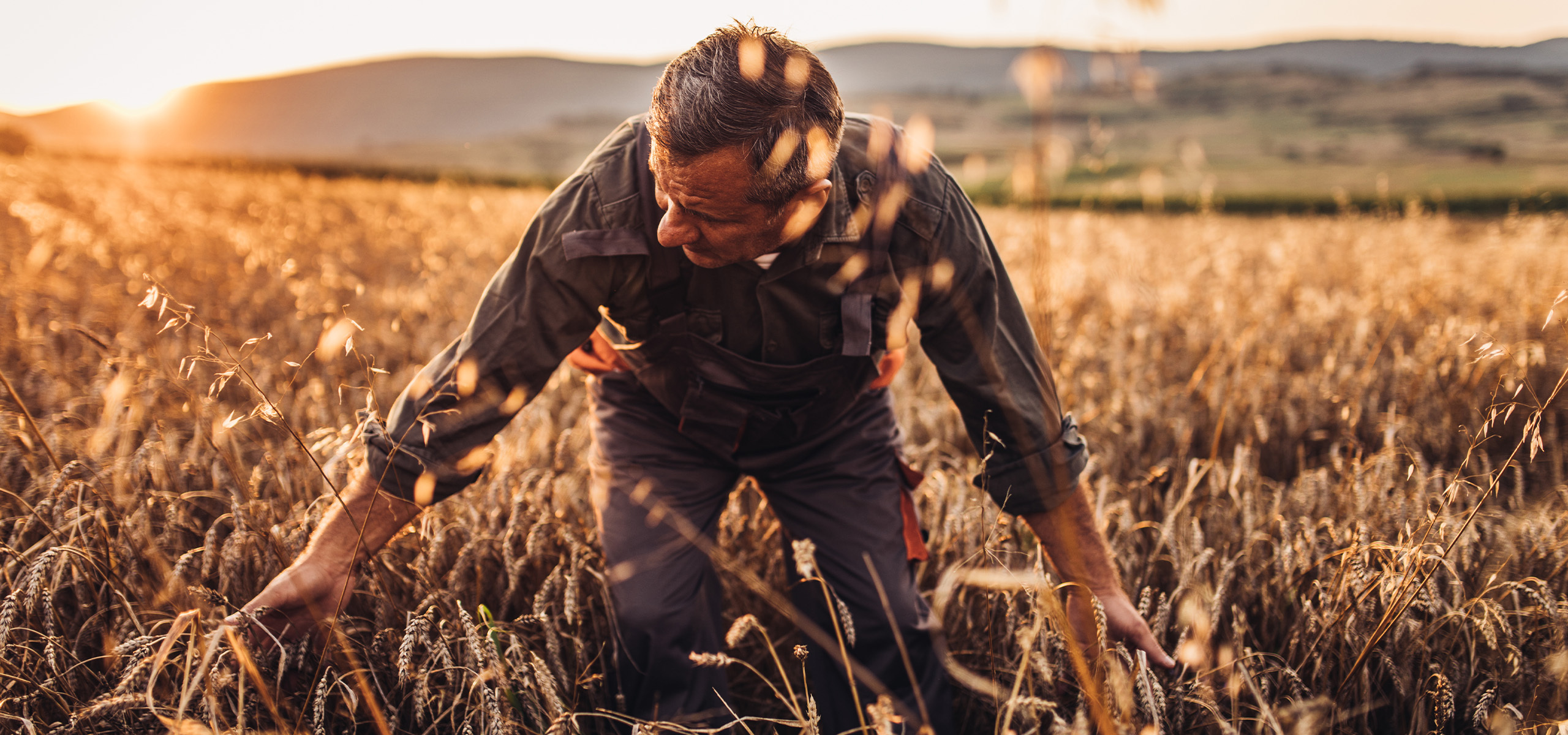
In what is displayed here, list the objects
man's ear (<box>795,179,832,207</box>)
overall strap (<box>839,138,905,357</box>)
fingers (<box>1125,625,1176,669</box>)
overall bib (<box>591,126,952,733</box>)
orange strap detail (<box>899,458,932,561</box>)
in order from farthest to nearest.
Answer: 1. orange strap detail (<box>899,458,932,561</box>)
2. overall bib (<box>591,126,952,733</box>)
3. overall strap (<box>839,138,905,357</box>)
4. fingers (<box>1125,625,1176,669</box>)
5. man's ear (<box>795,179,832,207</box>)

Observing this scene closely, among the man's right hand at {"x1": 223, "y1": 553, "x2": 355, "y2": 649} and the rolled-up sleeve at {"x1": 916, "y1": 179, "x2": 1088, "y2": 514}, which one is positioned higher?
the rolled-up sleeve at {"x1": 916, "y1": 179, "x2": 1088, "y2": 514}

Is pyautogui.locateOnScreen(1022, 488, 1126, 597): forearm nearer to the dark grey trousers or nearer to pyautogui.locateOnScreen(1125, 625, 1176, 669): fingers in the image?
pyautogui.locateOnScreen(1125, 625, 1176, 669): fingers

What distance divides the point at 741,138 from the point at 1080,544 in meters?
1.27

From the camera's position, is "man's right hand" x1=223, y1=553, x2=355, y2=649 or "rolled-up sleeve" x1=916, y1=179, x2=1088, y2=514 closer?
"man's right hand" x1=223, y1=553, x2=355, y2=649

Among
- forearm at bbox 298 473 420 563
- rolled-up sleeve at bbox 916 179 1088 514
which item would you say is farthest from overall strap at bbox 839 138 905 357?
forearm at bbox 298 473 420 563

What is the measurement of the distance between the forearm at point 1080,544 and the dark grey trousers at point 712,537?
18.7 inches

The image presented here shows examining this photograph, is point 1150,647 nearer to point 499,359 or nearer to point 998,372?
point 998,372

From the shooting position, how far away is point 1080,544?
71.4 inches

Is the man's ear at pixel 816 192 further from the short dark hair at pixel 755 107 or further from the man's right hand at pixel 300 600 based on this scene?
the man's right hand at pixel 300 600

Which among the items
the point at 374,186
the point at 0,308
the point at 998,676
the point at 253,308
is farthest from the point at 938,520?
the point at 374,186

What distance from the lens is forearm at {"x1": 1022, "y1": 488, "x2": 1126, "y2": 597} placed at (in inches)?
70.9

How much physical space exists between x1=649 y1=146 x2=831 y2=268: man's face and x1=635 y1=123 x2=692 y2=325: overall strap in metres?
0.11

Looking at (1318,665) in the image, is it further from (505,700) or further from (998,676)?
(505,700)

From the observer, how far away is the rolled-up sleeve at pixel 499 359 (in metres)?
1.67
